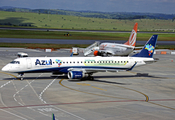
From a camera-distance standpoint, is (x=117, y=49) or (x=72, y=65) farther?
(x=117, y=49)

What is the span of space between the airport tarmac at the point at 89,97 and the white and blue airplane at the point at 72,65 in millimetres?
1908

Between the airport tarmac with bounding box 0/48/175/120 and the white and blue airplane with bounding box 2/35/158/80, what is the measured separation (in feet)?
6.26

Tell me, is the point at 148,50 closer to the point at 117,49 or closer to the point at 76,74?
the point at 76,74

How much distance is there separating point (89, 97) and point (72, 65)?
14494 mm

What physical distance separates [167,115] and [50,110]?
13.7m

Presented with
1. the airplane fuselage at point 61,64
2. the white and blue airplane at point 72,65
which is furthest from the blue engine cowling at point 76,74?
the airplane fuselage at point 61,64

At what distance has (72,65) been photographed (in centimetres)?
5278

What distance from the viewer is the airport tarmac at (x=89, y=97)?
31.0 m

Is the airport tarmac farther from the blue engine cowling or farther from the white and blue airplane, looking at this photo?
the white and blue airplane

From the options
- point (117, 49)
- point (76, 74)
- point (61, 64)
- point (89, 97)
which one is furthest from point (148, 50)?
point (117, 49)

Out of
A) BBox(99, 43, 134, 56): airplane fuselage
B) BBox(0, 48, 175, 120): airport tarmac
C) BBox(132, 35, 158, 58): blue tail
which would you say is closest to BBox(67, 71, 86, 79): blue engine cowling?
BBox(0, 48, 175, 120): airport tarmac

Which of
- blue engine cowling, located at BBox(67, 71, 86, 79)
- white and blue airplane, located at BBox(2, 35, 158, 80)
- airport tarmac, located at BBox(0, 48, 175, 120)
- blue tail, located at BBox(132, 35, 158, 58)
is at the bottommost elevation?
airport tarmac, located at BBox(0, 48, 175, 120)

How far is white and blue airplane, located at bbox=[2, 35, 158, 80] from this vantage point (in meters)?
50.2

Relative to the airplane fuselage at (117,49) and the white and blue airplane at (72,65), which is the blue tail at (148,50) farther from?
the airplane fuselage at (117,49)
